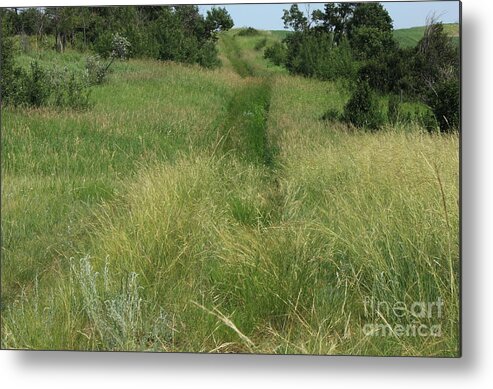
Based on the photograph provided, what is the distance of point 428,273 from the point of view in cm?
450

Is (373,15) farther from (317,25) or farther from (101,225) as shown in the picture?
(101,225)

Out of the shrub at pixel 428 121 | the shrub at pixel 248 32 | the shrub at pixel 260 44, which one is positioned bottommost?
the shrub at pixel 428 121

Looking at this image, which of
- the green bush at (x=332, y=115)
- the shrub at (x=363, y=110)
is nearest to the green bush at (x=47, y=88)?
the green bush at (x=332, y=115)

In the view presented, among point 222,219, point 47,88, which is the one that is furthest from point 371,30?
point 47,88

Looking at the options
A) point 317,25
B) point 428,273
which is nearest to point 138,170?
point 317,25

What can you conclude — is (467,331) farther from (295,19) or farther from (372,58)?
(295,19)

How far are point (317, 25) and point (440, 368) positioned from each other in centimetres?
170

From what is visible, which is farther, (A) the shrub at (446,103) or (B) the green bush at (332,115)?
(B) the green bush at (332,115)

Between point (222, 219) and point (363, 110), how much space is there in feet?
2.80

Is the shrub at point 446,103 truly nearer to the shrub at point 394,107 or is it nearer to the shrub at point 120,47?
the shrub at point 394,107

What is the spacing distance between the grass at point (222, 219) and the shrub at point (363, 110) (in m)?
0.06
